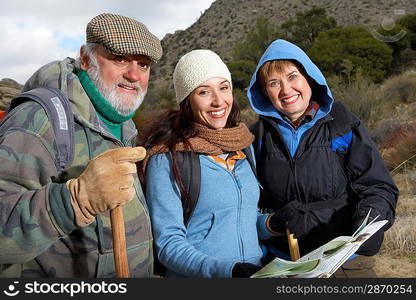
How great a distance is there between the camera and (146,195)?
8.30ft

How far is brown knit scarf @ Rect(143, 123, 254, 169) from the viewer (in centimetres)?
263

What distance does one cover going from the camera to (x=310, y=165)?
283 cm

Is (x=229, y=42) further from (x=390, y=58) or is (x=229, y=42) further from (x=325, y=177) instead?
(x=325, y=177)

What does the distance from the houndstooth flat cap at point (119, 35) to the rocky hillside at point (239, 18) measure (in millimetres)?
37221

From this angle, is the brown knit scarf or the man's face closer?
the man's face

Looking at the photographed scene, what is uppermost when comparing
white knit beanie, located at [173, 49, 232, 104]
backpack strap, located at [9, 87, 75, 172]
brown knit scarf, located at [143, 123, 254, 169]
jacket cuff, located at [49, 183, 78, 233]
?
white knit beanie, located at [173, 49, 232, 104]

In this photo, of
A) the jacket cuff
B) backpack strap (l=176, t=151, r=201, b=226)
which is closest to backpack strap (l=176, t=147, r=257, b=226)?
backpack strap (l=176, t=151, r=201, b=226)

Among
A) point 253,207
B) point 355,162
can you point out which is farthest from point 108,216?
point 355,162

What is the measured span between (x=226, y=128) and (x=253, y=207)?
49 centimetres

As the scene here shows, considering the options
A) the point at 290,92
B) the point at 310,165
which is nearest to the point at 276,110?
the point at 290,92

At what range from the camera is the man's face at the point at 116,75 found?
2.46 meters

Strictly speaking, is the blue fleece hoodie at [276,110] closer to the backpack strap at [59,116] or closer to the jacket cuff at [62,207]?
the backpack strap at [59,116]

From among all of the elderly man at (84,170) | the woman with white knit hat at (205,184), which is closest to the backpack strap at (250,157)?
the woman with white knit hat at (205,184)

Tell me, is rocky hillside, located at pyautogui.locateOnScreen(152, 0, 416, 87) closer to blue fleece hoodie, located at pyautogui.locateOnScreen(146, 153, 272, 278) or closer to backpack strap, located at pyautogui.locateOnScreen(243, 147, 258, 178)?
backpack strap, located at pyautogui.locateOnScreen(243, 147, 258, 178)
